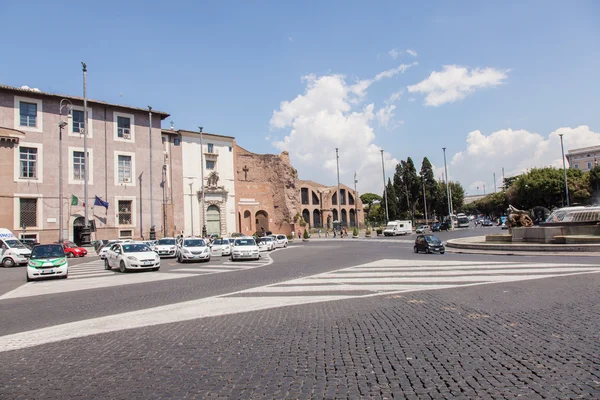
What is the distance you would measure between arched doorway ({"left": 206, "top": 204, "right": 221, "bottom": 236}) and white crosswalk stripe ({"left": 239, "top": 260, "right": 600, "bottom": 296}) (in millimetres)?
44386

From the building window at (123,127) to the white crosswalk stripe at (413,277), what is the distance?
132 ft

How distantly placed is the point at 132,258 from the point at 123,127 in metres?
34.4

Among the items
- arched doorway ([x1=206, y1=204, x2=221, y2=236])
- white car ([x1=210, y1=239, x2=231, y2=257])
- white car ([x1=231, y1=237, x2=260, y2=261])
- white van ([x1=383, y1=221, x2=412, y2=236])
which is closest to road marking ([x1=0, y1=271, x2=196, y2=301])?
white car ([x1=231, y1=237, x2=260, y2=261])

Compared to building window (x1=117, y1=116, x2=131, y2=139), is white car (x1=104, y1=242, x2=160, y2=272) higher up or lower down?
lower down

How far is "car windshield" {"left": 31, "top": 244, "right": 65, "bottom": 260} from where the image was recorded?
1700 cm

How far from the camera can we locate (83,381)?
475cm

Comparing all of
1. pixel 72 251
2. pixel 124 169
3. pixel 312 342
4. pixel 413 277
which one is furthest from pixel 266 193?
pixel 312 342

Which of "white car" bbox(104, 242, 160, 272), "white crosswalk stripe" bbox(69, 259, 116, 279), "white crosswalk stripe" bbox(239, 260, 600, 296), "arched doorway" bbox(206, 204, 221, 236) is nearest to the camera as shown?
"white crosswalk stripe" bbox(239, 260, 600, 296)

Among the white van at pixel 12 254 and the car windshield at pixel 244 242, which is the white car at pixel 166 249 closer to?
the car windshield at pixel 244 242

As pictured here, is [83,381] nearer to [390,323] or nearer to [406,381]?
[406,381]

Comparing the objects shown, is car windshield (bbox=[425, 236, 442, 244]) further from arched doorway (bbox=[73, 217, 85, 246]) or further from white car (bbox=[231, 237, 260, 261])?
arched doorway (bbox=[73, 217, 85, 246])

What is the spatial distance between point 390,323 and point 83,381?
4.76 metres

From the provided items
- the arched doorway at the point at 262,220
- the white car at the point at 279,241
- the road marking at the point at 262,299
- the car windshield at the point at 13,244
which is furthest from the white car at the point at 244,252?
the arched doorway at the point at 262,220

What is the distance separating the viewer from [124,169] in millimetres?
48344
